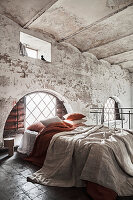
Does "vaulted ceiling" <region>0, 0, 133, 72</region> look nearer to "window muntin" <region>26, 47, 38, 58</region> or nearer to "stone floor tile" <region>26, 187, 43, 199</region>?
"window muntin" <region>26, 47, 38, 58</region>

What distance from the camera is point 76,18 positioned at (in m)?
3.71

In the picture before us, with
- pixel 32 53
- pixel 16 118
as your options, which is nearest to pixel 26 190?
pixel 16 118

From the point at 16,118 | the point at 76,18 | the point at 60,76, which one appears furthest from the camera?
the point at 60,76

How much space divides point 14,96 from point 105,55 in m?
4.13

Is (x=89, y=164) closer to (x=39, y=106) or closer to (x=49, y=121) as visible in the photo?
(x=49, y=121)

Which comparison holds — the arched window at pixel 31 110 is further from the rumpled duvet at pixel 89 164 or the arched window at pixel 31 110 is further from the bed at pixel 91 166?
the rumpled duvet at pixel 89 164

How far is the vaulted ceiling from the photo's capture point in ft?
10.5

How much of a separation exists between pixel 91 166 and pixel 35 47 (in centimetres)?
413

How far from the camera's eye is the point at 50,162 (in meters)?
2.49

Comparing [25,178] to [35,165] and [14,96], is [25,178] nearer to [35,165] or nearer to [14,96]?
[35,165]

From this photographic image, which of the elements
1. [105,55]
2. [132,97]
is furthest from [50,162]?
[132,97]

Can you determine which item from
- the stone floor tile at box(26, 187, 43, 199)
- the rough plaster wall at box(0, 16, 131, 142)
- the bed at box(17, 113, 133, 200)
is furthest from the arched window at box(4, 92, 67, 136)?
the stone floor tile at box(26, 187, 43, 199)

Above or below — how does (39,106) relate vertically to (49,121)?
above

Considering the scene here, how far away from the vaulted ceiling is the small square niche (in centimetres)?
31
